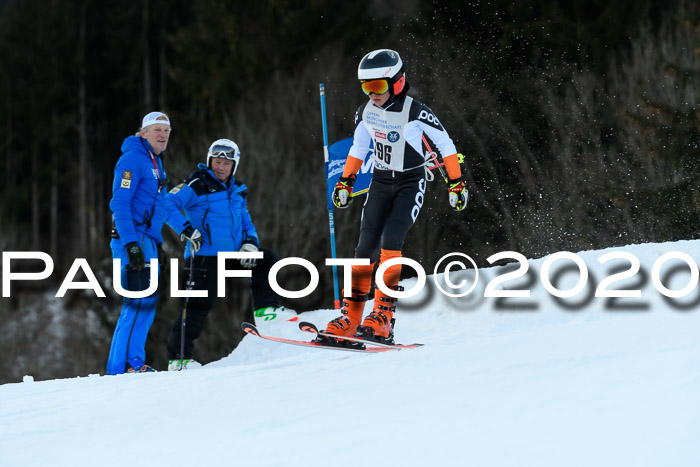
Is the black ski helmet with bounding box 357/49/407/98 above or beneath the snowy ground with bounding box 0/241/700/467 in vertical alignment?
above

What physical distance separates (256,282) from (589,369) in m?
4.04

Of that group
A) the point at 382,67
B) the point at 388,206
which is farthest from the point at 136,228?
the point at 382,67

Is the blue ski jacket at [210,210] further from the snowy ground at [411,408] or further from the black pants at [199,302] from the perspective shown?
the snowy ground at [411,408]

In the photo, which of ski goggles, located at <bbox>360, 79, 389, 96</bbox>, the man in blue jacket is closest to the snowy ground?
the man in blue jacket

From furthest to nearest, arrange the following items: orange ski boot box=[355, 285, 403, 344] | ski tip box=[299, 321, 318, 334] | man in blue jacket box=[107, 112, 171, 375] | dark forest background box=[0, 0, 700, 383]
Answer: dark forest background box=[0, 0, 700, 383] → ski tip box=[299, 321, 318, 334] → man in blue jacket box=[107, 112, 171, 375] → orange ski boot box=[355, 285, 403, 344]

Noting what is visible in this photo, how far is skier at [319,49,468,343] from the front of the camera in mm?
6379

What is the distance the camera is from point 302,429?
396 centimetres

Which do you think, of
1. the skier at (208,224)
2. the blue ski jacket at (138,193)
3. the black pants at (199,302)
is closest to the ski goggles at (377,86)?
the skier at (208,224)

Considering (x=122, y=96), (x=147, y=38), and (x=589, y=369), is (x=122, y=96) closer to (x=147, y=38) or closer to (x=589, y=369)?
(x=147, y=38)

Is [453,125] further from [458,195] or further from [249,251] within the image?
[458,195]

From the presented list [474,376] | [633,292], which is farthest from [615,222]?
[474,376]

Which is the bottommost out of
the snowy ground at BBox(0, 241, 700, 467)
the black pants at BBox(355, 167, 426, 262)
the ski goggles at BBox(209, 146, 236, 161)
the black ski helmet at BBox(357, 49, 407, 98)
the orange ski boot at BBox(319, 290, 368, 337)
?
the snowy ground at BBox(0, 241, 700, 467)

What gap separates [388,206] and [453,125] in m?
14.8

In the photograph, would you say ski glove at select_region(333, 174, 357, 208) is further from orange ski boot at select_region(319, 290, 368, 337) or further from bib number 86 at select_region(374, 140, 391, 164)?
orange ski boot at select_region(319, 290, 368, 337)
